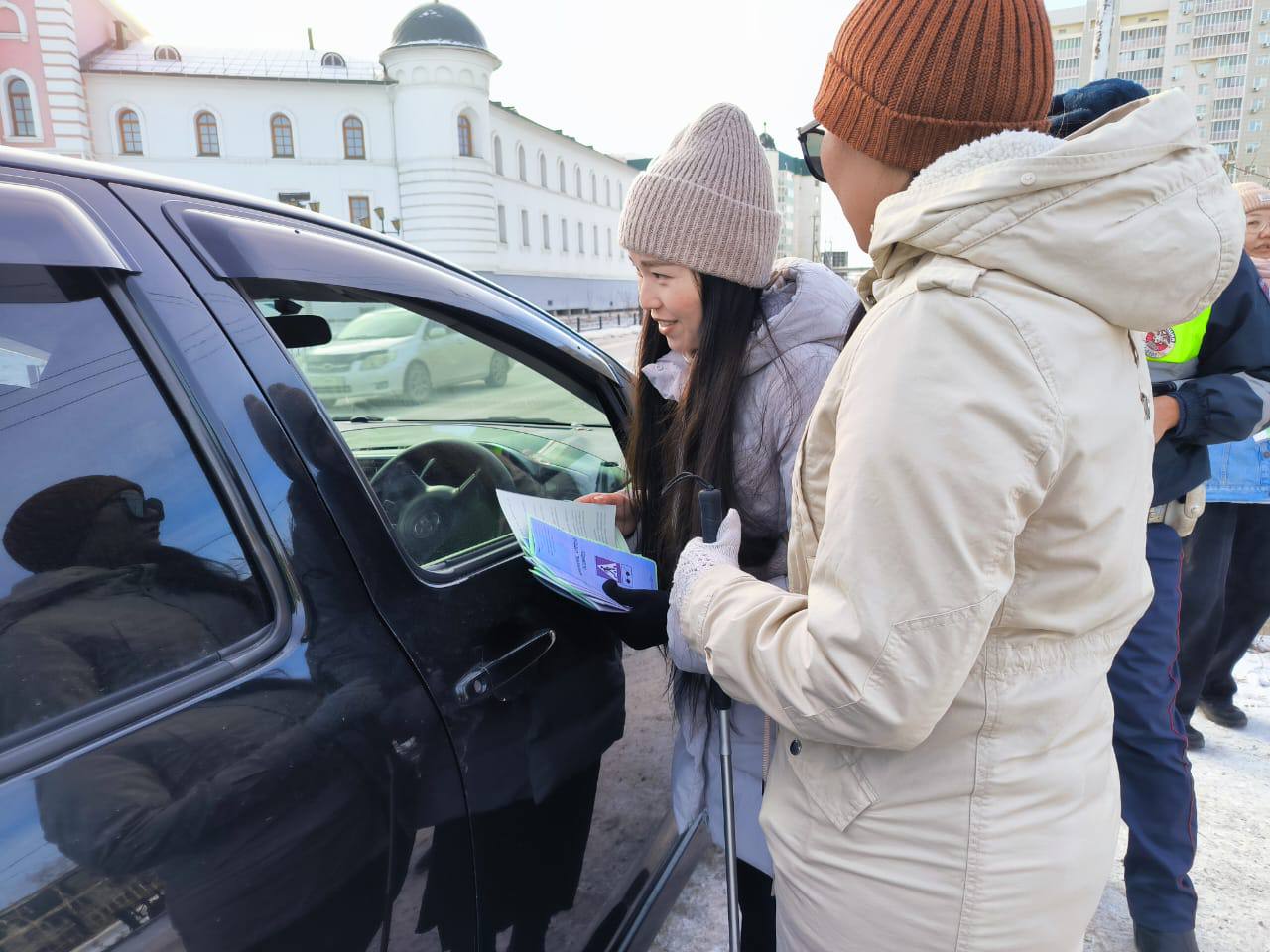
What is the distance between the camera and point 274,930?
96 centimetres

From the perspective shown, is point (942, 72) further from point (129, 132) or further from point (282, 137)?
point (129, 132)

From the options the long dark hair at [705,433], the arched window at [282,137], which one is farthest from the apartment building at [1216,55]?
the long dark hair at [705,433]

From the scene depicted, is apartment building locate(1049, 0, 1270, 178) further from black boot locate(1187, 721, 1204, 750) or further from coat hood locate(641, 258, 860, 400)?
coat hood locate(641, 258, 860, 400)

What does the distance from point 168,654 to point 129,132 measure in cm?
4591

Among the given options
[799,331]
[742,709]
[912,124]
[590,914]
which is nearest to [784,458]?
[799,331]

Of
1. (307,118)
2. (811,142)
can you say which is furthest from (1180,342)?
(307,118)

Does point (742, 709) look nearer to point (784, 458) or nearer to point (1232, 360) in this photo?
point (784, 458)

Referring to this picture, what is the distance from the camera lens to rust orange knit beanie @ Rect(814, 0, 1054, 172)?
1049 millimetres

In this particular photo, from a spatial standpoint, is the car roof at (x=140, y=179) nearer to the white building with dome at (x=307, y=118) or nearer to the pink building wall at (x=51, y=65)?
the white building with dome at (x=307, y=118)

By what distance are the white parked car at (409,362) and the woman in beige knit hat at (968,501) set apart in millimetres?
885

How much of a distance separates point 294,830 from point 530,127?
165ft

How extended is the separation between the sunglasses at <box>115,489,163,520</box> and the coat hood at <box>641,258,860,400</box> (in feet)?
3.24

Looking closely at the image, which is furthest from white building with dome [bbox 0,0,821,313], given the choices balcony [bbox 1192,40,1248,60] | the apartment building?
balcony [bbox 1192,40,1248,60]

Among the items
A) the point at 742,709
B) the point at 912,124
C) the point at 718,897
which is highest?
the point at 912,124
